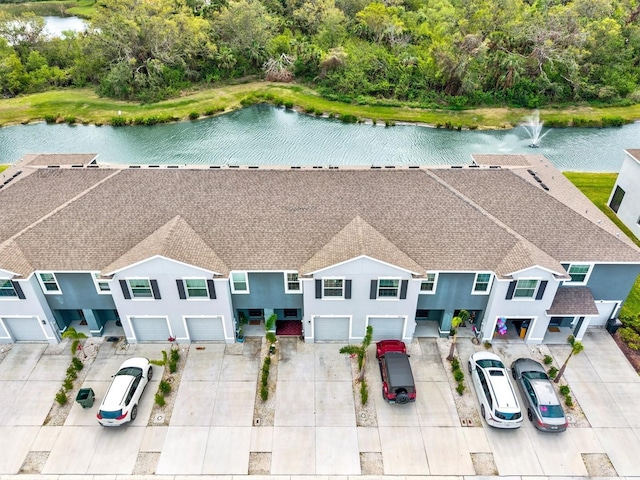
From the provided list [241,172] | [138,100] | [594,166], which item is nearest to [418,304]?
[241,172]

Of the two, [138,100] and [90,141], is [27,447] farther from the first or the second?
[138,100]

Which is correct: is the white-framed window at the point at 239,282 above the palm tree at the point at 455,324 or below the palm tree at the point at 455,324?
above

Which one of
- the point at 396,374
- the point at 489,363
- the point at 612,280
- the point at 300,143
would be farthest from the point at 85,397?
the point at 300,143

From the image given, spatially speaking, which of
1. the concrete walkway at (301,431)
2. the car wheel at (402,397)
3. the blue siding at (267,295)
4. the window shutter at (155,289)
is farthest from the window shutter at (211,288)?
the car wheel at (402,397)

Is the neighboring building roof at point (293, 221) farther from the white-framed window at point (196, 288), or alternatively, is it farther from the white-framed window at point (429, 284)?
the white-framed window at point (196, 288)

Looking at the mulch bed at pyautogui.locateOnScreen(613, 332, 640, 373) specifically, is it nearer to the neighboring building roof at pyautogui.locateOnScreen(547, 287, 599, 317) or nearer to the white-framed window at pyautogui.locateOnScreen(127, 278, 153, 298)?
the neighboring building roof at pyautogui.locateOnScreen(547, 287, 599, 317)

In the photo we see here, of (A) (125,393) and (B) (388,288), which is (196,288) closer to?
(A) (125,393)
